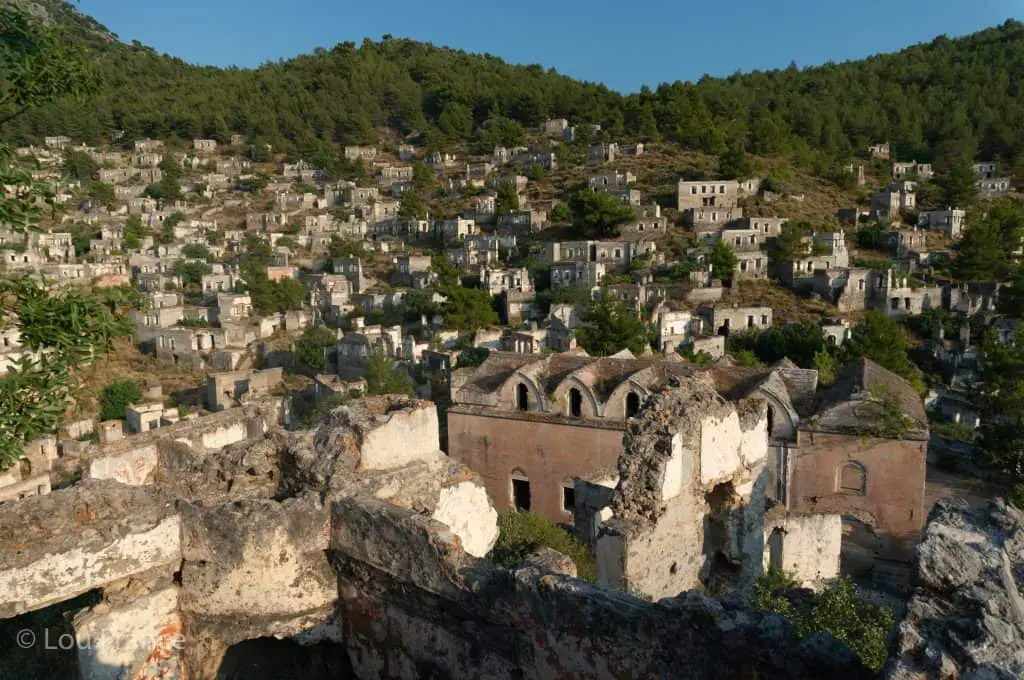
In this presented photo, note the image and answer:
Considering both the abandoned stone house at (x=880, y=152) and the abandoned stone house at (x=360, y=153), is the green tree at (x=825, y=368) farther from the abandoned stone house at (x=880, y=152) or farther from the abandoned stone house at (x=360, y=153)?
the abandoned stone house at (x=360, y=153)

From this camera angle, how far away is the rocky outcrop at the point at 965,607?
11.9 feet

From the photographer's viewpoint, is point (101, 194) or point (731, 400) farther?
point (101, 194)

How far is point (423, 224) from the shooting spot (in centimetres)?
7131

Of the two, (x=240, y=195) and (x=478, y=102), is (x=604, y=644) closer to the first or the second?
(x=240, y=195)

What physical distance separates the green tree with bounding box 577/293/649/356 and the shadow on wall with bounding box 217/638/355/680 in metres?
26.9

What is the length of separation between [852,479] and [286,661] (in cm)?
1431

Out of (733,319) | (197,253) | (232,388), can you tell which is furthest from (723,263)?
(197,253)

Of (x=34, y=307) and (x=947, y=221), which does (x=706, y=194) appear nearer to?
(x=947, y=221)

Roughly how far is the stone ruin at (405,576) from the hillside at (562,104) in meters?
72.0

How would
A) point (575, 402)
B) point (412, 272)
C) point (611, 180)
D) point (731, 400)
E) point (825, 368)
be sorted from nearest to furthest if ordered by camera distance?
point (731, 400) → point (575, 402) → point (825, 368) → point (412, 272) → point (611, 180)

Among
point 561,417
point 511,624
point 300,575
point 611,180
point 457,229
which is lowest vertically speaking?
point 561,417

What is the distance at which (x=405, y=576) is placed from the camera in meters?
7.02

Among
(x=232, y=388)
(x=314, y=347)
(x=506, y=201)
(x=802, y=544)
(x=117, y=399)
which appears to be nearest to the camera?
(x=802, y=544)

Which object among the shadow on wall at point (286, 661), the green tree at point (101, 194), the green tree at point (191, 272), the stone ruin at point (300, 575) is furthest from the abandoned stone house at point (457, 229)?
the shadow on wall at point (286, 661)
